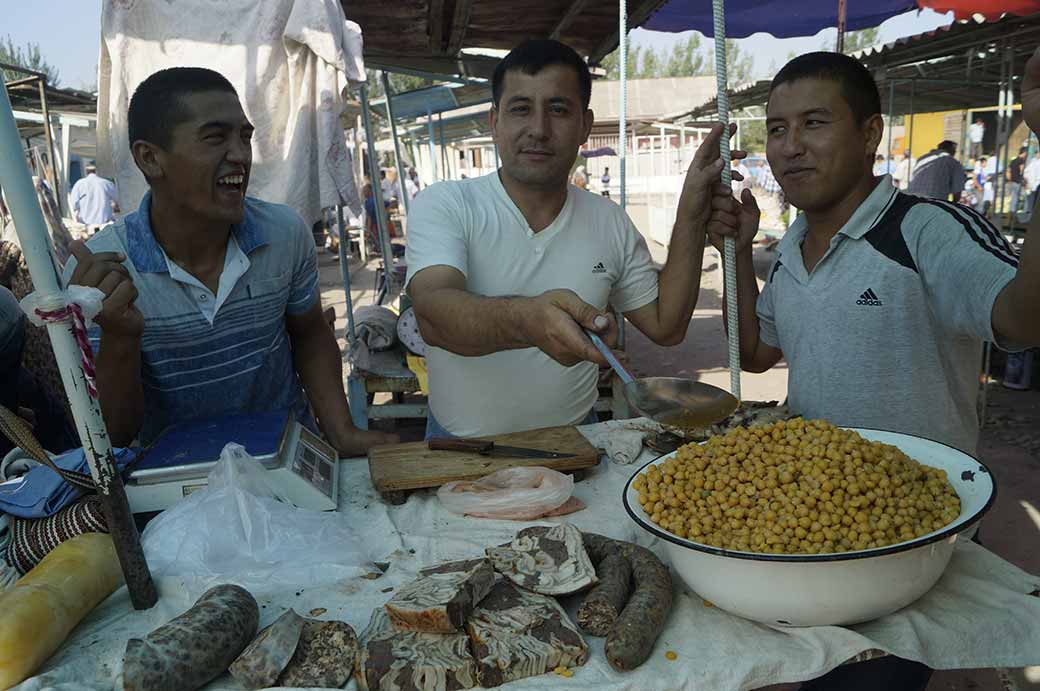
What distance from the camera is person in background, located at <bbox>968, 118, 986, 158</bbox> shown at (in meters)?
16.2

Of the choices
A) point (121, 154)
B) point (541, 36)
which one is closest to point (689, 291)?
point (121, 154)

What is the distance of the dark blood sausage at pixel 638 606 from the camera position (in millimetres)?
1179

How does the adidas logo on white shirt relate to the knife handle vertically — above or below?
above

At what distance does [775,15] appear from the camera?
246 inches

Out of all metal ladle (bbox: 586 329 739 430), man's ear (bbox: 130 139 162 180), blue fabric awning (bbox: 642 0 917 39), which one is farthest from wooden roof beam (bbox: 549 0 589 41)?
metal ladle (bbox: 586 329 739 430)

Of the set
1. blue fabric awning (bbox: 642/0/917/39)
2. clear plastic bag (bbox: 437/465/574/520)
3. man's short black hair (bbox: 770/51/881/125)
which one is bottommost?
clear plastic bag (bbox: 437/465/574/520)

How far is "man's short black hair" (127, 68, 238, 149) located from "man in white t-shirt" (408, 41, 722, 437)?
72cm

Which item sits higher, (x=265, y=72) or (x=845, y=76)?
(x=265, y=72)

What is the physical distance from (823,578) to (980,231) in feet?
3.59

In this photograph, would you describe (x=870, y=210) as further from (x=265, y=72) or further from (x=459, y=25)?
(x=459, y=25)

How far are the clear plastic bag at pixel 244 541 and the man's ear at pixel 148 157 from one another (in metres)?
0.91

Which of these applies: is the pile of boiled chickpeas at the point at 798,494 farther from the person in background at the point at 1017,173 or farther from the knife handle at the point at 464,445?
the person in background at the point at 1017,173

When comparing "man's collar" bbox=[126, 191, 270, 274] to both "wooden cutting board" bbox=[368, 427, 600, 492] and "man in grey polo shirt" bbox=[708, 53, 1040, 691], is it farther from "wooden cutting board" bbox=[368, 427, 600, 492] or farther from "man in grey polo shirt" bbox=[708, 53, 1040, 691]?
"man in grey polo shirt" bbox=[708, 53, 1040, 691]

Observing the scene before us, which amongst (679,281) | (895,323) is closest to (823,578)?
(895,323)
